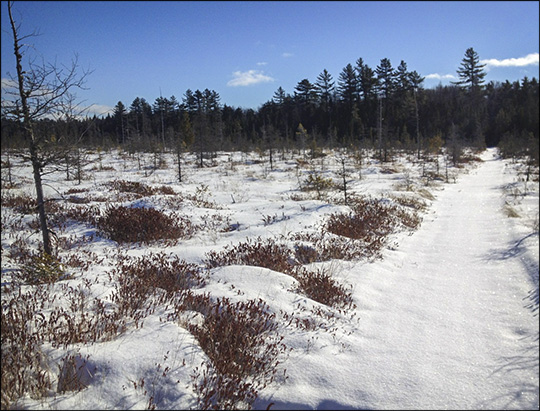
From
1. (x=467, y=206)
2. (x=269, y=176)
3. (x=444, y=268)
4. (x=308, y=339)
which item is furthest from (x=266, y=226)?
(x=269, y=176)

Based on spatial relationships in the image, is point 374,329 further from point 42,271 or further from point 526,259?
point 42,271

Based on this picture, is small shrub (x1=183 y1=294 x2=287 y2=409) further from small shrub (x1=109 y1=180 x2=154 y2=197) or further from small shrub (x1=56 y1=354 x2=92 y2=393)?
small shrub (x1=109 y1=180 x2=154 y2=197)

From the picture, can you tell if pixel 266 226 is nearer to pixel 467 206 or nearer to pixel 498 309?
pixel 498 309

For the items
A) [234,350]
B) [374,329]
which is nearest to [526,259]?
[374,329]

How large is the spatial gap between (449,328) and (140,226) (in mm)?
6824

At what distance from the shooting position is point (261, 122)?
58375mm

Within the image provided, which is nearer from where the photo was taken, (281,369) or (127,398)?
(127,398)

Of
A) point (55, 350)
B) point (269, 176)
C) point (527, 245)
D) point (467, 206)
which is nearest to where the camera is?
point (55, 350)

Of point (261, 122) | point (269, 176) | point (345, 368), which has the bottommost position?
point (345, 368)

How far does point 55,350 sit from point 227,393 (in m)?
1.78

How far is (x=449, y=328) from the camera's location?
3.95m

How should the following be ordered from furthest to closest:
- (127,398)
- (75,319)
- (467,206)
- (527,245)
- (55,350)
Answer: (467,206), (527,245), (75,319), (55,350), (127,398)

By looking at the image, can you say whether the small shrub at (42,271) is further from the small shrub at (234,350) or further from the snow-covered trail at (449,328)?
the snow-covered trail at (449,328)

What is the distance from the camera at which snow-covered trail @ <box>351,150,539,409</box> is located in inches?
111
